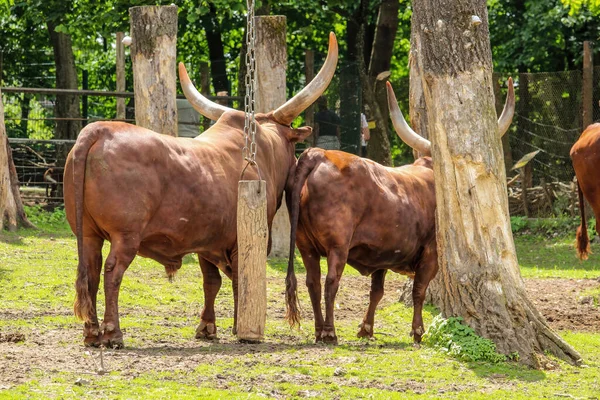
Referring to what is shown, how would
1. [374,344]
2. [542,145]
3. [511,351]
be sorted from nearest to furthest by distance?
1. [511,351]
2. [374,344]
3. [542,145]

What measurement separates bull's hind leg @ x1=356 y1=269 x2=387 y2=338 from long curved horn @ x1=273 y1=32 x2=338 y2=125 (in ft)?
5.46

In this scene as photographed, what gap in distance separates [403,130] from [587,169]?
3521 millimetres

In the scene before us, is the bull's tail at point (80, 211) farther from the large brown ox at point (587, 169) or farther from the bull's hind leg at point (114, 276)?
the large brown ox at point (587, 169)

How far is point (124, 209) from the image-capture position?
812cm

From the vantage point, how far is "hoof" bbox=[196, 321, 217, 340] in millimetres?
9016

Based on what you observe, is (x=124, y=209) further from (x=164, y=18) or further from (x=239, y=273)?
(x=164, y=18)

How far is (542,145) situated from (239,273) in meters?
12.8

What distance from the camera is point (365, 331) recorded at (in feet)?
31.4

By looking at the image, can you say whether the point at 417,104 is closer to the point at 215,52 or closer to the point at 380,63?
the point at 380,63

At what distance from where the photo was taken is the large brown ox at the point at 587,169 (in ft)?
41.0

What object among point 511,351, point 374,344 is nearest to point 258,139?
point 374,344

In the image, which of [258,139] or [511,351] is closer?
[511,351]

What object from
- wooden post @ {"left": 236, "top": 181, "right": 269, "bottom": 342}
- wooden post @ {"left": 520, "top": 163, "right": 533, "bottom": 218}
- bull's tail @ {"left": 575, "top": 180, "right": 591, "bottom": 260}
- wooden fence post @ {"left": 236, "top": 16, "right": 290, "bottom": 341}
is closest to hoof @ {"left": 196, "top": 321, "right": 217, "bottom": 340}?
wooden fence post @ {"left": 236, "top": 16, "right": 290, "bottom": 341}

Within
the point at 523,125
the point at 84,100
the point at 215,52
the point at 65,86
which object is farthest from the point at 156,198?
the point at 215,52
